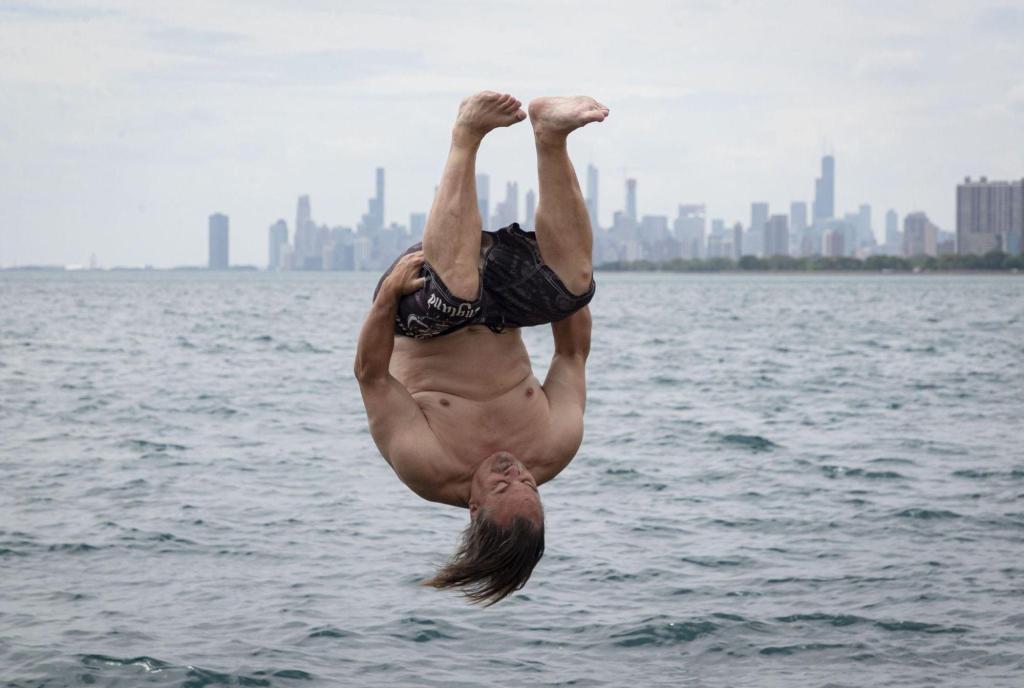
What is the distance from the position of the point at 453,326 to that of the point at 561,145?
1.06 m

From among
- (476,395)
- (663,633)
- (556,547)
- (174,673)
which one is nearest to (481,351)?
(476,395)

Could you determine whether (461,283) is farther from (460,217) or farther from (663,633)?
(663,633)

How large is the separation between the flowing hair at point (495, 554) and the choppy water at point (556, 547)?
707 cm

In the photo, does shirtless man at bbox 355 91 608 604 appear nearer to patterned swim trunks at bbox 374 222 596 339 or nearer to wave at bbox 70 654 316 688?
patterned swim trunks at bbox 374 222 596 339

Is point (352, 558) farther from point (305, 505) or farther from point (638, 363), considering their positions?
point (638, 363)

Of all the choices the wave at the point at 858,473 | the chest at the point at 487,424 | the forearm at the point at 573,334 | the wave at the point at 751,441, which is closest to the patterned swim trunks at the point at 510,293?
the chest at the point at 487,424

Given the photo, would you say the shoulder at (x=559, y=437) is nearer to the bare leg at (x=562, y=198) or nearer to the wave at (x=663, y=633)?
the bare leg at (x=562, y=198)

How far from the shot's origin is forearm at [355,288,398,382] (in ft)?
22.7

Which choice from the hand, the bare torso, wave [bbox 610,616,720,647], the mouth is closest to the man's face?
the mouth

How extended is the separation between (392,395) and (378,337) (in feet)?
1.01

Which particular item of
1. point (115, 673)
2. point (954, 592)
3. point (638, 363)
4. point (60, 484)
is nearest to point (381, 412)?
point (115, 673)

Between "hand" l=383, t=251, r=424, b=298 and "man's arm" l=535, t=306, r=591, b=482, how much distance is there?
103 centimetres

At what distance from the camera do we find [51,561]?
18.3 meters

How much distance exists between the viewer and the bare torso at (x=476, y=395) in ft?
23.2
